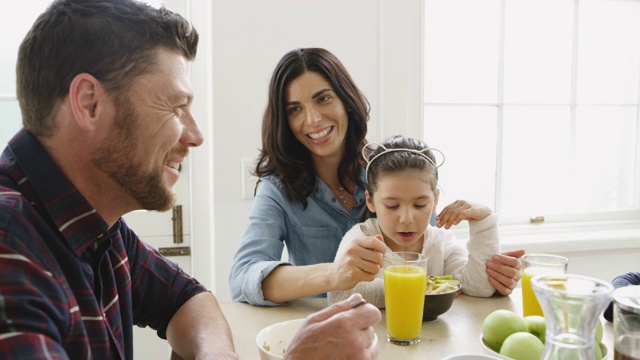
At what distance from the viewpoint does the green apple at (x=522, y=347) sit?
0.96 meters

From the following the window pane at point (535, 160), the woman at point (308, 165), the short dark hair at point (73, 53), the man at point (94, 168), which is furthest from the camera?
the window pane at point (535, 160)

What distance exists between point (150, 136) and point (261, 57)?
133 cm

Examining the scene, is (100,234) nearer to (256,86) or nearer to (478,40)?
(256,86)

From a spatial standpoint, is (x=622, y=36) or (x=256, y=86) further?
(x=622, y=36)

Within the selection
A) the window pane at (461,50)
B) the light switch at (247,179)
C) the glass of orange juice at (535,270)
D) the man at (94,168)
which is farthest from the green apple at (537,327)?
the window pane at (461,50)

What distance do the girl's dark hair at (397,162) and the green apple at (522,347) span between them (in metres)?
0.67

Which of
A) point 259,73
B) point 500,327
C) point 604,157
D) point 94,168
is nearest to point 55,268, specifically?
point 94,168

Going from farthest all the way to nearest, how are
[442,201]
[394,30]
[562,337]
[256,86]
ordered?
[442,201], [394,30], [256,86], [562,337]

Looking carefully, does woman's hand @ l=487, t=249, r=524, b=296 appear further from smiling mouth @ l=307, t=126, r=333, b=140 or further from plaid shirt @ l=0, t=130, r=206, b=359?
plaid shirt @ l=0, t=130, r=206, b=359

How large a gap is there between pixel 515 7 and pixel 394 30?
2.52ft

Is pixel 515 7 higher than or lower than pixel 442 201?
higher

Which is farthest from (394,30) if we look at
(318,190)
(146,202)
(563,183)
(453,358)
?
(453,358)

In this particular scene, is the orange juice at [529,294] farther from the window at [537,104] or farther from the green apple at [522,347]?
the window at [537,104]

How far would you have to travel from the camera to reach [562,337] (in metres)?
0.65
